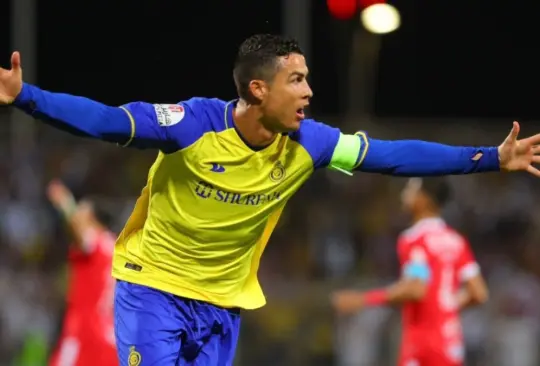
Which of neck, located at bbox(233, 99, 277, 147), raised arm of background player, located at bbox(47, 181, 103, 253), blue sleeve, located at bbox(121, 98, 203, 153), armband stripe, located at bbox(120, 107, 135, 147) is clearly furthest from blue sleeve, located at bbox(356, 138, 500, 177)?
raised arm of background player, located at bbox(47, 181, 103, 253)

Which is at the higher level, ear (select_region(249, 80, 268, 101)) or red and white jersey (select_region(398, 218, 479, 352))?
ear (select_region(249, 80, 268, 101))

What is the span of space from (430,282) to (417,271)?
0.88 feet

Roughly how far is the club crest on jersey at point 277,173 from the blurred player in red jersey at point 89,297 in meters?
4.85

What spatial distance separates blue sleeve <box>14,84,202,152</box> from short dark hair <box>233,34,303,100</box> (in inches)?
13.6

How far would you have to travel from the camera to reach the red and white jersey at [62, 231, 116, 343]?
1030 centimetres

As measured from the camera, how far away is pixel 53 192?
420 inches

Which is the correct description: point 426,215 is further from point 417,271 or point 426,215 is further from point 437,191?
point 417,271

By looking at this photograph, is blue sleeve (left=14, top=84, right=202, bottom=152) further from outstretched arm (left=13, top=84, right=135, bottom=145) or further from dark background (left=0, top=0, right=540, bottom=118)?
dark background (left=0, top=0, right=540, bottom=118)

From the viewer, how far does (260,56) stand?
18.1 feet

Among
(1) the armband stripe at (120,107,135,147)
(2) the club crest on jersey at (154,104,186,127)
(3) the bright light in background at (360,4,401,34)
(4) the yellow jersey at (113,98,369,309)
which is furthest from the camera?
(3) the bright light in background at (360,4,401,34)

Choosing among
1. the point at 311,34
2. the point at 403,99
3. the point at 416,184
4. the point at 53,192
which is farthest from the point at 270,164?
the point at 403,99

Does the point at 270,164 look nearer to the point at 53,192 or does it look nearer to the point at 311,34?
the point at 53,192

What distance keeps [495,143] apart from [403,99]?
5730 mm

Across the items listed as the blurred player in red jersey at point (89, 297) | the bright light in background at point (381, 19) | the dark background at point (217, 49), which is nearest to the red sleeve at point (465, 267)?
the blurred player in red jersey at point (89, 297)
